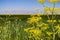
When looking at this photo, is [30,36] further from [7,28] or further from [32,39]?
[7,28]

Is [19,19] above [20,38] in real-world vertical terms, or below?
above

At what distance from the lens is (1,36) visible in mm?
3029

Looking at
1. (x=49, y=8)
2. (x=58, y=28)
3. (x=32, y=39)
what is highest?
(x=49, y=8)

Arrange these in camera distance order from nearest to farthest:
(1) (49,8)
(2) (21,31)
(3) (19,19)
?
(1) (49,8)
(2) (21,31)
(3) (19,19)

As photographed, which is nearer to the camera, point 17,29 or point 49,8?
point 49,8

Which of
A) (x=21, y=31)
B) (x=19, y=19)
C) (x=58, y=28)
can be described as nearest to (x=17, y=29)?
(x=21, y=31)

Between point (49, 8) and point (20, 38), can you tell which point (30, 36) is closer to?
point (20, 38)

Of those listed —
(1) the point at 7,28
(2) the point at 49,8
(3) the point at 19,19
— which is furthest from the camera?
(3) the point at 19,19

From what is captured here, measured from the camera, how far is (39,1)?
7.95 feet

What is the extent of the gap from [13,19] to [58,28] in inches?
38.1

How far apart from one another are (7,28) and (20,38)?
10.0 inches

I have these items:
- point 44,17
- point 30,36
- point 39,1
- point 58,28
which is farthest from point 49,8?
point 44,17

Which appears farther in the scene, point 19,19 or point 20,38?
point 19,19

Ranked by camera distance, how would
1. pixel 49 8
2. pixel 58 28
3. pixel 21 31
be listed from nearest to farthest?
pixel 49 8 < pixel 58 28 < pixel 21 31
